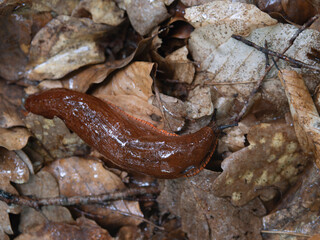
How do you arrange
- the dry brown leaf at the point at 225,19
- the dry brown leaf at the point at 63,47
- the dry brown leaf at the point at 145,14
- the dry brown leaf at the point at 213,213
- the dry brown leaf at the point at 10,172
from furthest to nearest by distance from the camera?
the dry brown leaf at the point at 63,47
the dry brown leaf at the point at 10,172
the dry brown leaf at the point at 145,14
the dry brown leaf at the point at 213,213
the dry brown leaf at the point at 225,19

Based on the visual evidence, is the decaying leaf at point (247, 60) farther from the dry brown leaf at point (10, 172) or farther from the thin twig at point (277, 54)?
the dry brown leaf at point (10, 172)

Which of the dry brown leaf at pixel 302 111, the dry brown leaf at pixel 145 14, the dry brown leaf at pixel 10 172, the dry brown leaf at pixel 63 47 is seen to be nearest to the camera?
the dry brown leaf at pixel 302 111

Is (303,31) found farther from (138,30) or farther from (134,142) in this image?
(134,142)

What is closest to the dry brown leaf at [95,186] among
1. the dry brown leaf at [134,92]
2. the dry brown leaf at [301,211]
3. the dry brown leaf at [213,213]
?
the dry brown leaf at [213,213]

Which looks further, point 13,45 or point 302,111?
point 13,45

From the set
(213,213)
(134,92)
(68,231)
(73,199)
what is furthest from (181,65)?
(68,231)

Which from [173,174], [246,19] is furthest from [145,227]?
[246,19]

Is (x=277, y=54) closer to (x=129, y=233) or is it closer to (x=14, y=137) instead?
(x=129, y=233)

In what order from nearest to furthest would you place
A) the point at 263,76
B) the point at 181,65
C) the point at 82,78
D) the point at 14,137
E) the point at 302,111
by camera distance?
the point at 302,111, the point at 263,76, the point at 181,65, the point at 14,137, the point at 82,78
